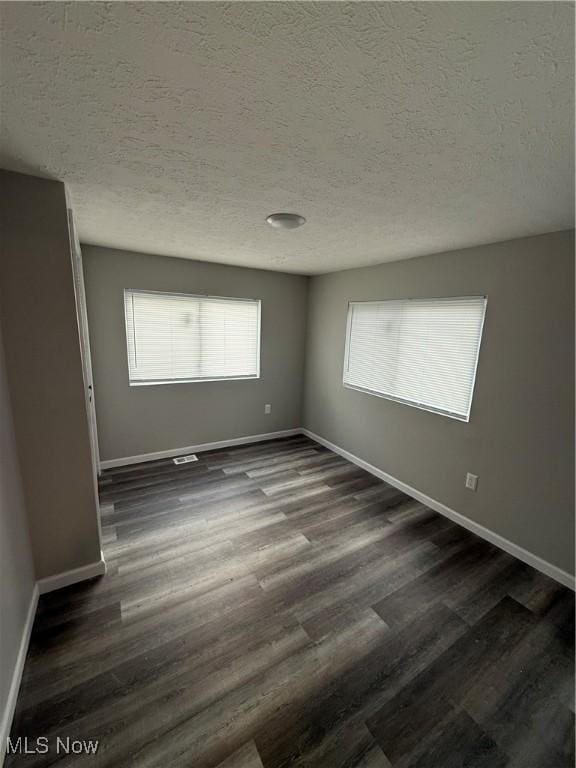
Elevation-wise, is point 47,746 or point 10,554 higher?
point 10,554

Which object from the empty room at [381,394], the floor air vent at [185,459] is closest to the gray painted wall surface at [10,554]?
the empty room at [381,394]

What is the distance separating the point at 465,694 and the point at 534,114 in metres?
2.29

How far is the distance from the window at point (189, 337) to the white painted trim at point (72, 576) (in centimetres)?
184

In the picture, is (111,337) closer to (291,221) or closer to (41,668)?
(291,221)

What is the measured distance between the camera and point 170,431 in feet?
11.6

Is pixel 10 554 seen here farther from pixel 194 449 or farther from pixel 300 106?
pixel 194 449

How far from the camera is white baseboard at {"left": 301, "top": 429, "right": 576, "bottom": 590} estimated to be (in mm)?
2020

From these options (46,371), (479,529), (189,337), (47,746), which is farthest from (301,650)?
(189,337)

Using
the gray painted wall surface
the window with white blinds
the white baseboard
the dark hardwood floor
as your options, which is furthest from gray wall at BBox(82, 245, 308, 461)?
the gray painted wall surface

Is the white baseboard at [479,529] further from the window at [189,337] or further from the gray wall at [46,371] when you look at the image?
the gray wall at [46,371]

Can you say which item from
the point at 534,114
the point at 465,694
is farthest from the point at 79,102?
the point at 465,694

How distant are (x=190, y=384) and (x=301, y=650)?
273cm

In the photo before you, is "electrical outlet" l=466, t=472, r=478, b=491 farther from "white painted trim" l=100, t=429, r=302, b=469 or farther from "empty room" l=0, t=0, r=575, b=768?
"white painted trim" l=100, t=429, r=302, b=469

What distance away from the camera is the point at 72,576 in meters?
1.85
